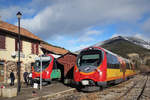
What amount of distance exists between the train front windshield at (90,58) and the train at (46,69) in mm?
4855

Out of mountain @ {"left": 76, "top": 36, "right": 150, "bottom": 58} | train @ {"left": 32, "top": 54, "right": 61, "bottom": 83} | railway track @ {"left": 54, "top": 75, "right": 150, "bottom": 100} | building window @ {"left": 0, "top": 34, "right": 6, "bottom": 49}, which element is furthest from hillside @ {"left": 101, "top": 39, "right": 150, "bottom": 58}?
railway track @ {"left": 54, "top": 75, "right": 150, "bottom": 100}

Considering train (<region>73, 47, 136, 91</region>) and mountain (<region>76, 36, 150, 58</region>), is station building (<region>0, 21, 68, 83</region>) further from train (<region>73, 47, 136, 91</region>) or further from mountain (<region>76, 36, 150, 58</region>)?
mountain (<region>76, 36, 150, 58</region>)

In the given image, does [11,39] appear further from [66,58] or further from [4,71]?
[66,58]

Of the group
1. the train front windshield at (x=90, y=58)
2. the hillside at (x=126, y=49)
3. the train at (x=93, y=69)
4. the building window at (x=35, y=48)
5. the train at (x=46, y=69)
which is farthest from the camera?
the hillside at (x=126, y=49)

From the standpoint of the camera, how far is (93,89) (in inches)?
434

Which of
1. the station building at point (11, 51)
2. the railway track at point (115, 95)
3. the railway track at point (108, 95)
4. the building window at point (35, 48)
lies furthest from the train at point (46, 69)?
the building window at point (35, 48)

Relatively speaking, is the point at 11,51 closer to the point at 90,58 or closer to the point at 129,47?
the point at 90,58

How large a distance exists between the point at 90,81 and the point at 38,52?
13.7m

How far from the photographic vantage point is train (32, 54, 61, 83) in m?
15.7

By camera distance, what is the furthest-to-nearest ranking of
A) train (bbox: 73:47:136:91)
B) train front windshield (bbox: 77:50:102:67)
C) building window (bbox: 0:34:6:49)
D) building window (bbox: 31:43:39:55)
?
1. building window (bbox: 31:43:39:55)
2. building window (bbox: 0:34:6:49)
3. train front windshield (bbox: 77:50:102:67)
4. train (bbox: 73:47:136:91)

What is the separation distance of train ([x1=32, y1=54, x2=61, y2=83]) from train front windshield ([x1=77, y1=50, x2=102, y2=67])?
4.85 metres

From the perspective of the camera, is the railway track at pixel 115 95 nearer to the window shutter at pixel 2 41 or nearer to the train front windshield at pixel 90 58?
the train front windshield at pixel 90 58

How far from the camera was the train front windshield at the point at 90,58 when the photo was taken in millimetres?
11375

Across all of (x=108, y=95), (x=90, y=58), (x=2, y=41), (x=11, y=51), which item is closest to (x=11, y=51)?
(x=11, y=51)
